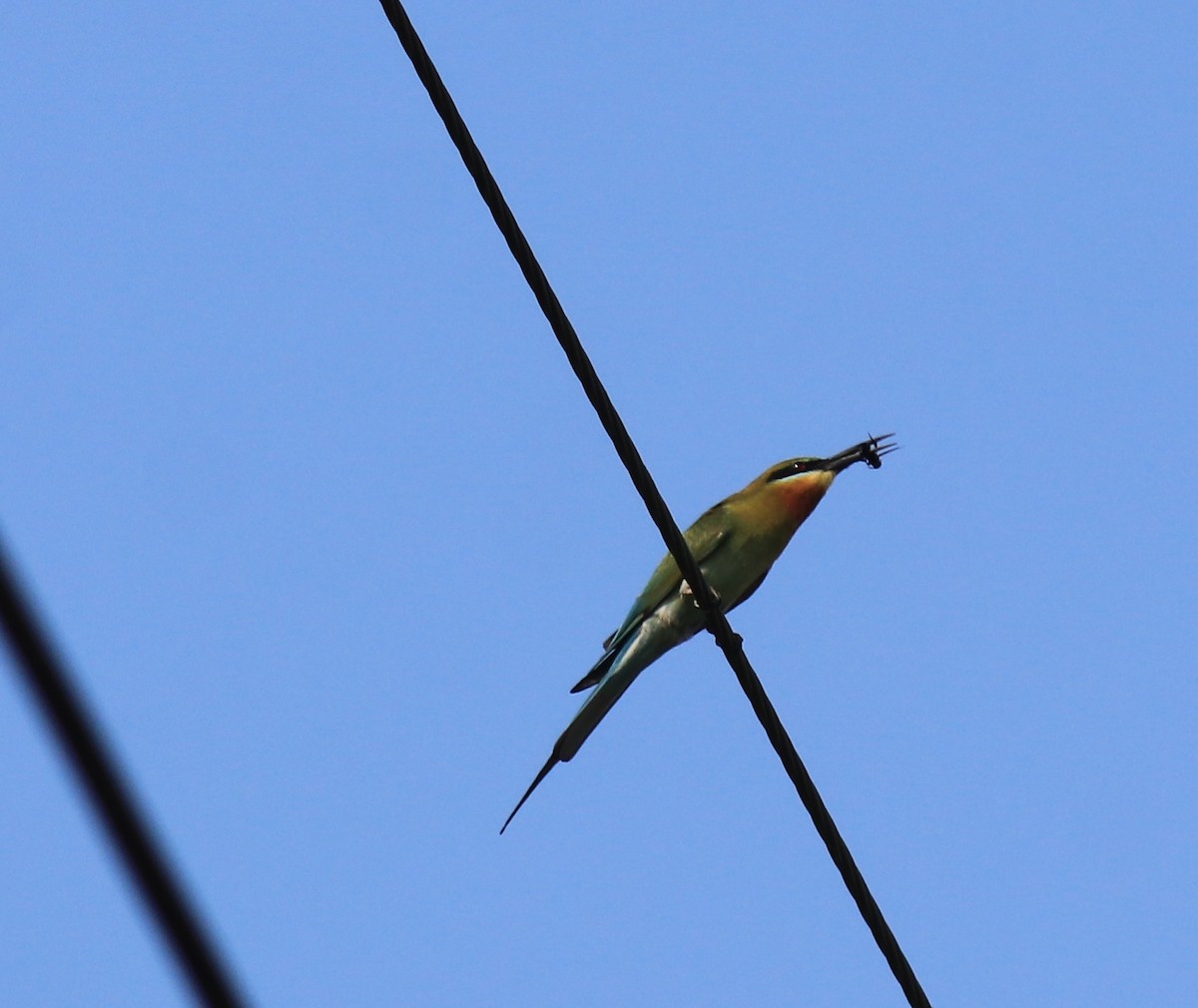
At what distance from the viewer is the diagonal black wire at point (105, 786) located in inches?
18.0

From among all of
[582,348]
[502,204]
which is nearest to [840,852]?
[582,348]

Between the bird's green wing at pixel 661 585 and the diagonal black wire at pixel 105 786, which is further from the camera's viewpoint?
the bird's green wing at pixel 661 585

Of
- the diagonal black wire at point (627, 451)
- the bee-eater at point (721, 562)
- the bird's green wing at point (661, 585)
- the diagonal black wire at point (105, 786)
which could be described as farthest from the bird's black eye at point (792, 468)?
the diagonal black wire at point (105, 786)

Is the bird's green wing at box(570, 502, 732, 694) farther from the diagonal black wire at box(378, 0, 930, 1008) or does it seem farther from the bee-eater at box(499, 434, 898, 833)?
the diagonal black wire at box(378, 0, 930, 1008)

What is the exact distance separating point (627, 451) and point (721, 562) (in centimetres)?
208

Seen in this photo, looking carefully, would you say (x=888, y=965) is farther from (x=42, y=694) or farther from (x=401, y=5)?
(x=42, y=694)

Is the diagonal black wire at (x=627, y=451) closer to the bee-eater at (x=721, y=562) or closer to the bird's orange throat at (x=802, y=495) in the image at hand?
the bee-eater at (x=721, y=562)

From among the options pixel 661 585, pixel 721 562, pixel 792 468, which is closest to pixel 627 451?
pixel 661 585

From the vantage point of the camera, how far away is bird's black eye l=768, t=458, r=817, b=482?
15.0 ft

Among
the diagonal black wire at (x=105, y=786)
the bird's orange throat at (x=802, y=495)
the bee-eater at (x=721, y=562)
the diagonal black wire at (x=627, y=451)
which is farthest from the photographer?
the bird's orange throat at (x=802, y=495)

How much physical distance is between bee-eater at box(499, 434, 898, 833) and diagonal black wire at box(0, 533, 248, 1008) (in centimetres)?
344

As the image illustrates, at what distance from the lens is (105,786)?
47cm

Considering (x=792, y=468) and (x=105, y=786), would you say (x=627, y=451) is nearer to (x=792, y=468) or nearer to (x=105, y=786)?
(x=105, y=786)

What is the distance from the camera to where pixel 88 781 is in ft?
1.53
